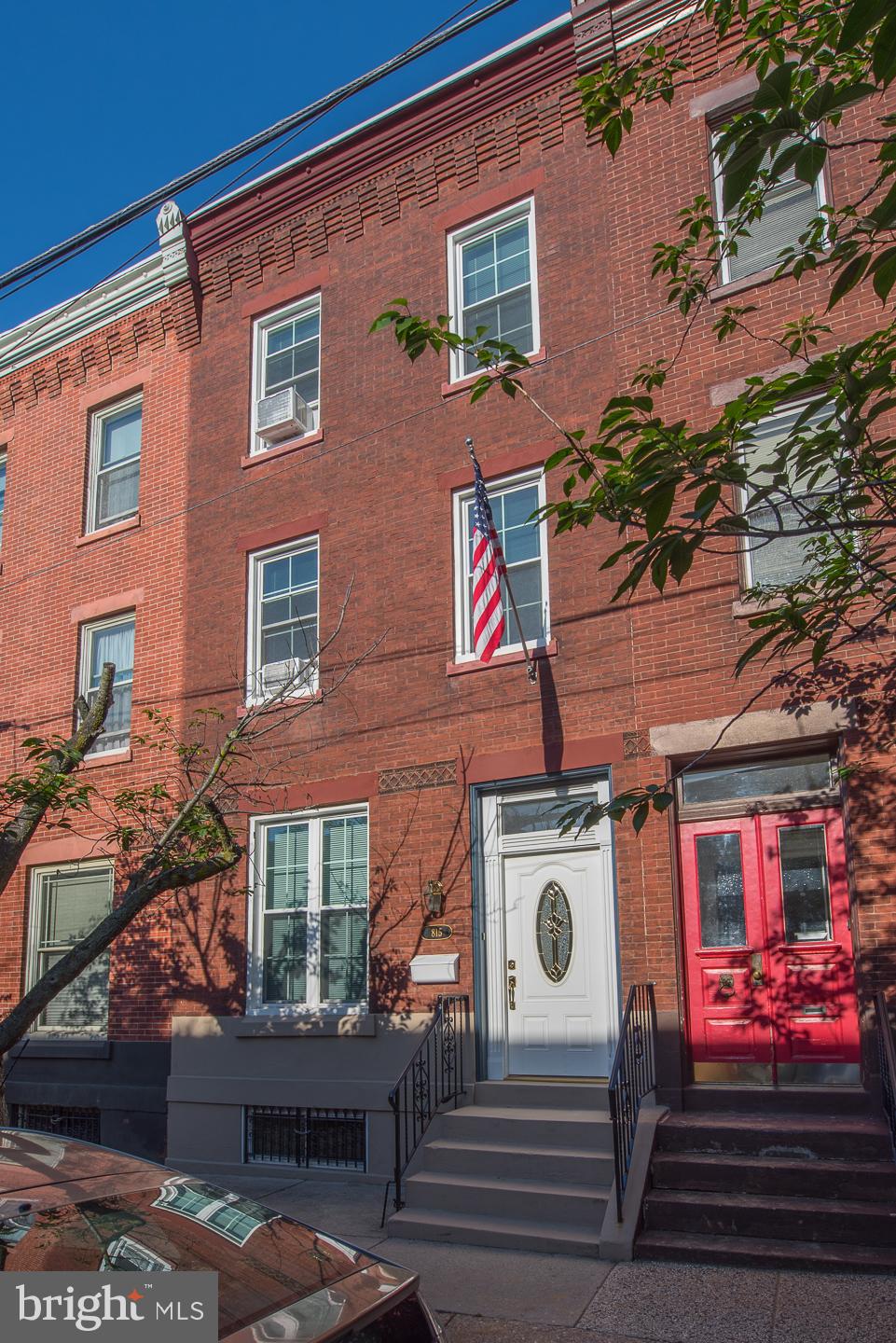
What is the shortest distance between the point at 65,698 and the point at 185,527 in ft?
9.43

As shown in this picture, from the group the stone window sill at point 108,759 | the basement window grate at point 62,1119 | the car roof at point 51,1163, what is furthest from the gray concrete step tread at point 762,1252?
the stone window sill at point 108,759

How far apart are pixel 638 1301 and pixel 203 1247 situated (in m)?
4.66

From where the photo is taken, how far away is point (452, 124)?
1334 centimetres

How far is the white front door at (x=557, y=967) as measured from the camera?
34.8 feet

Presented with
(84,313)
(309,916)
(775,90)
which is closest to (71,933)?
(309,916)

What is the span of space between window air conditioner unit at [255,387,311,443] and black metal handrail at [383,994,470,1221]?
6.95 m

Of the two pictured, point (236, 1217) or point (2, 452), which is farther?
point (2, 452)

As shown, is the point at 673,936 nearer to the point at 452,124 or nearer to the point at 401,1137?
the point at 401,1137

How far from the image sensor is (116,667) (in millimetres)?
14969

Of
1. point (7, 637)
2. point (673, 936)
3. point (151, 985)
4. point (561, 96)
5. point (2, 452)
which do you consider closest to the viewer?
point (673, 936)

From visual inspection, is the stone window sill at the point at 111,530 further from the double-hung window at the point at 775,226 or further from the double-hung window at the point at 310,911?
the double-hung window at the point at 775,226

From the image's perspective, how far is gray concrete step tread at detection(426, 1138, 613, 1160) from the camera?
9045 mm

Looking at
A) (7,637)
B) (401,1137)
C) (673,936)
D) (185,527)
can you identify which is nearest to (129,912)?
(401,1137)

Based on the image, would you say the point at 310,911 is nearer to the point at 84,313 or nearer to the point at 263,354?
the point at 263,354
